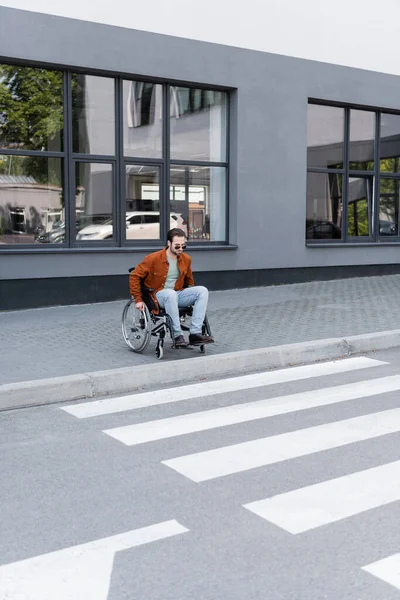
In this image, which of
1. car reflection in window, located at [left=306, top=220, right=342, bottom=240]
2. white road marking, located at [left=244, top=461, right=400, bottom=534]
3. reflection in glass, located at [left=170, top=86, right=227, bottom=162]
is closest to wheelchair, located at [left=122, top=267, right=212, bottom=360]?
white road marking, located at [left=244, top=461, right=400, bottom=534]

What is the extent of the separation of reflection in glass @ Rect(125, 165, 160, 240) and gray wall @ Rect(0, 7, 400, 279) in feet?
1.94

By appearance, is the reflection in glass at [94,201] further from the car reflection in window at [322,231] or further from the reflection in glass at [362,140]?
the reflection in glass at [362,140]

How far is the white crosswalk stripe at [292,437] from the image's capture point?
13.4 ft

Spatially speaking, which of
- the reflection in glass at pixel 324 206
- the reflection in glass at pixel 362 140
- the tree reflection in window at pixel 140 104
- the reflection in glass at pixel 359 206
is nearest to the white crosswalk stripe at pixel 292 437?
the tree reflection in window at pixel 140 104

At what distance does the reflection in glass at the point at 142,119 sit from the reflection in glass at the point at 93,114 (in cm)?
29

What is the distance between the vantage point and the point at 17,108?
1187cm

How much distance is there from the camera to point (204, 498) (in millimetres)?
4270

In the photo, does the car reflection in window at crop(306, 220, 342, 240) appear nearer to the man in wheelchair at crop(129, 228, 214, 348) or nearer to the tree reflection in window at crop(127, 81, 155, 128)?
the tree reflection in window at crop(127, 81, 155, 128)

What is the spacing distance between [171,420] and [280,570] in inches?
107

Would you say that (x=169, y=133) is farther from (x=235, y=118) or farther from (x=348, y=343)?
(x=348, y=343)

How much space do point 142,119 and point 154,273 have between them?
220 inches

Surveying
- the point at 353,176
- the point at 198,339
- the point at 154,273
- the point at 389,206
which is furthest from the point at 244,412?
the point at 389,206

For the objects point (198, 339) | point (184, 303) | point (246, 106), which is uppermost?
point (246, 106)

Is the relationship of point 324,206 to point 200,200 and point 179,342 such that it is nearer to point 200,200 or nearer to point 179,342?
point 200,200
